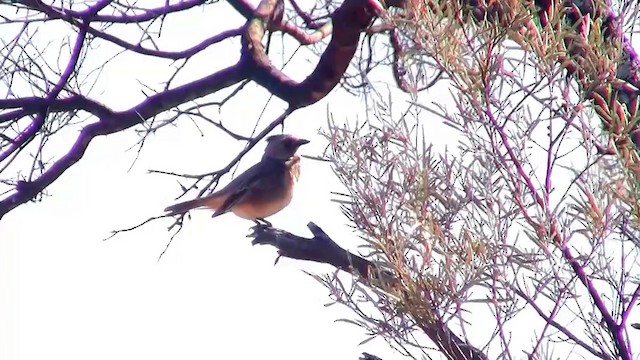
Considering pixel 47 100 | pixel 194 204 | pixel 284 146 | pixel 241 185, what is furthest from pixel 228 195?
pixel 47 100

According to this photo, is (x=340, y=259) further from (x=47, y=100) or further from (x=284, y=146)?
(x=284, y=146)

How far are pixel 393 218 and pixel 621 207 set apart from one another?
1.91ft

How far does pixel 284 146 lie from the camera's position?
5.62m

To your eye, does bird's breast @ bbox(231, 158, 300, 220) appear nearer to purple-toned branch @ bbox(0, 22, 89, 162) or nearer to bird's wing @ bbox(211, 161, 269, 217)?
bird's wing @ bbox(211, 161, 269, 217)

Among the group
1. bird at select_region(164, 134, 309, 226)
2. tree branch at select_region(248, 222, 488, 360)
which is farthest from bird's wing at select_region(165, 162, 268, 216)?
tree branch at select_region(248, 222, 488, 360)

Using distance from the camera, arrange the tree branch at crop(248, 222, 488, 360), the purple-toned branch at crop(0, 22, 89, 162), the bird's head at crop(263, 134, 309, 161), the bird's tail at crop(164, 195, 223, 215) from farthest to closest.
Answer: the bird's head at crop(263, 134, 309, 161) < the bird's tail at crop(164, 195, 223, 215) < the purple-toned branch at crop(0, 22, 89, 162) < the tree branch at crop(248, 222, 488, 360)

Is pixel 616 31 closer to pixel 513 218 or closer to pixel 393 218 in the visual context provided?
pixel 513 218

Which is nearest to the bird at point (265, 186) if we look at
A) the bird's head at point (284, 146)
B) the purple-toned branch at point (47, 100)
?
the bird's head at point (284, 146)

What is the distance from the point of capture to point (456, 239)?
2414 mm

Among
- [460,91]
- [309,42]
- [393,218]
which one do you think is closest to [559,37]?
[460,91]

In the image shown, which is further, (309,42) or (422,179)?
(309,42)

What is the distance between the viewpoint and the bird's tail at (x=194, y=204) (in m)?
4.68

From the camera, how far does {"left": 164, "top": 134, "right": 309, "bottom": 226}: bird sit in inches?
207

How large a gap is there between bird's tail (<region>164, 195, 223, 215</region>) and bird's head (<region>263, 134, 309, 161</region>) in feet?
1.82
